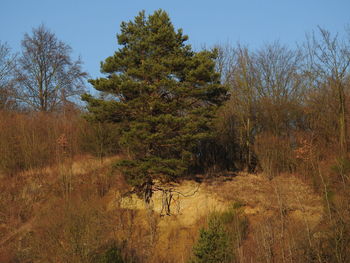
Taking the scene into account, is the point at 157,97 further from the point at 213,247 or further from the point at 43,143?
the point at 43,143

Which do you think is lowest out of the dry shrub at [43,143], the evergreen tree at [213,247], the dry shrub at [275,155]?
the evergreen tree at [213,247]

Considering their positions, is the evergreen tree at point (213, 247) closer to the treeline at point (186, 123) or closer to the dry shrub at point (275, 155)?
the treeline at point (186, 123)

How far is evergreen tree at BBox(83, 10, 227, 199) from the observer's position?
44.8ft

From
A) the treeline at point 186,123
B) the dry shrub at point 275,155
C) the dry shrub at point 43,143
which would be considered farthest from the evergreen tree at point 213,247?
the dry shrub at point 43,143

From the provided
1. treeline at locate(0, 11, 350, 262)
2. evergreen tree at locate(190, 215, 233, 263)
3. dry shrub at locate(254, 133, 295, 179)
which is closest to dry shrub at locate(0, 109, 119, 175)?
treeline at locate(0, 11, 350, 262)

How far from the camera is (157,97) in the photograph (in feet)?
46.0

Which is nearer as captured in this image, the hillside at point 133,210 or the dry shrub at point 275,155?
the hillside at point 133,210

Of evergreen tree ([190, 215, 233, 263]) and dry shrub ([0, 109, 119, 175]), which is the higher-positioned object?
dry shrub ([0, 109, 119, 175])

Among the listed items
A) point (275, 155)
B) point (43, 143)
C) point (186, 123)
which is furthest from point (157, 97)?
point (43, 143)

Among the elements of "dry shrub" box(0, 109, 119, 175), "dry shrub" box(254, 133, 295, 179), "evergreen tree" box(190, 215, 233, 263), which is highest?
"dry shrub" box(0, 109, 119, 175)

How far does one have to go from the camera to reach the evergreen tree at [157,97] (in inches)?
537

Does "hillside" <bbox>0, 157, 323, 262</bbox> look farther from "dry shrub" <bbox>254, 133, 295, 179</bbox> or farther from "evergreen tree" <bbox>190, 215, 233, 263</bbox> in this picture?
"evergreen tree" <bbox>190, 215, 233, 263</bbox>

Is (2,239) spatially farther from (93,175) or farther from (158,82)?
(158,82)

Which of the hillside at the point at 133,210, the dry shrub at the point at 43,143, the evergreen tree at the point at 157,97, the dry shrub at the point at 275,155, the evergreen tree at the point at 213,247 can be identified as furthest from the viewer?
the dry shrub at the point at 43,143
